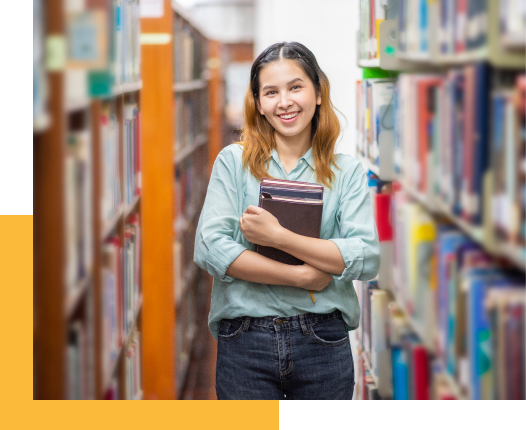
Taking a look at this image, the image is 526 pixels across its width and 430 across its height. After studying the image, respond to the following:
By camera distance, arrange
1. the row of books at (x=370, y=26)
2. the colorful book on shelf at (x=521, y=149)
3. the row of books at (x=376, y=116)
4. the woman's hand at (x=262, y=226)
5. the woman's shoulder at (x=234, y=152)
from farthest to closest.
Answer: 1. the row of books at (x=370, y=26)
2. the row of books at (x=376, y=116)
3. the woman's shoulder at (x=234, y=152)
4. the woman's hand at (x=262, y=226)
5. the colorful book on shelf at (x=521, y=149)

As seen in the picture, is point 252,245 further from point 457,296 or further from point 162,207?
point 162,207

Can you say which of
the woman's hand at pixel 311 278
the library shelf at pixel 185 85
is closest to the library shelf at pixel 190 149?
the library shelf at pixel 185 85

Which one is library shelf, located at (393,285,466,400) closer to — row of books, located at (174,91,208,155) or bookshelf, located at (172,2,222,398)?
bookshelf, located at (172,2,222,398)

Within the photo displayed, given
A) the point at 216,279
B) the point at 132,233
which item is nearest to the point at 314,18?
the point at 132,233

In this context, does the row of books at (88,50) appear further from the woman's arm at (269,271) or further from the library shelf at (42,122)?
the woman's arm at (269,271)

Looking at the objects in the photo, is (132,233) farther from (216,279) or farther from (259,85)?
(259,85)

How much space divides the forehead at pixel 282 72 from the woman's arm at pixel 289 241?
36 centimetres

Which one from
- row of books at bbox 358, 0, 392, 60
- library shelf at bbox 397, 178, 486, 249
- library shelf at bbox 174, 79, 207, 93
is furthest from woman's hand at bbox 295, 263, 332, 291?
library shelf at bbox 174, 79, 207, 93

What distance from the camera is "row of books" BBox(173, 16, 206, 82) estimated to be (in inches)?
120

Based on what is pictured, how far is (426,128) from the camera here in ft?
4.06

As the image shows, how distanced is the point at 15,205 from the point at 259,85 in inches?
33.2

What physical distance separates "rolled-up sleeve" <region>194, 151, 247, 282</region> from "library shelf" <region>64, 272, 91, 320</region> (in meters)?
0.43

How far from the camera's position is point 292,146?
162 cm

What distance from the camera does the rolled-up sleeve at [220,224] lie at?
4.94 feet
